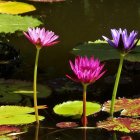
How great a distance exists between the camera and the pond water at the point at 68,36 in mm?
1761

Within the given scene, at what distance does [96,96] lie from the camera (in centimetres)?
217

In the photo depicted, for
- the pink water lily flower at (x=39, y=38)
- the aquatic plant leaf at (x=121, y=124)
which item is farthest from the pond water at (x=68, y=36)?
the pink water lily flower at (x=39, y=38)

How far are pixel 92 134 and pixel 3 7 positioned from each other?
107 inches

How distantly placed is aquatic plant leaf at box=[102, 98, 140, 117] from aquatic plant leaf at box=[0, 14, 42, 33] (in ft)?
4.59

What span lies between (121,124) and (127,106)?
0.19 meters

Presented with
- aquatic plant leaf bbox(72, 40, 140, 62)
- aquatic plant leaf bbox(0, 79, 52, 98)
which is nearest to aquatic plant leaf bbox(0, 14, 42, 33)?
aquatic plant leaf bbox(72, 40, 140, 62)

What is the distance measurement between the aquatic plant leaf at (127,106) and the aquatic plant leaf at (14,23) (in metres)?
1.40

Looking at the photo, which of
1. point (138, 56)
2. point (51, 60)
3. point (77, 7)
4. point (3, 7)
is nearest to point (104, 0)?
point (77, 7)

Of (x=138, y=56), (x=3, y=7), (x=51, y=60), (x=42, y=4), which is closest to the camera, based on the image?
(x=138, y=56)

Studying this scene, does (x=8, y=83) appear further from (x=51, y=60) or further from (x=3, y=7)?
(x=3, y=7)

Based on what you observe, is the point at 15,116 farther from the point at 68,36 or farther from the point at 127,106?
the point at 68,36

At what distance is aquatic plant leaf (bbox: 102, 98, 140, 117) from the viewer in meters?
1.88

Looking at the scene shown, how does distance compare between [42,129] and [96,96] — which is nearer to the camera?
[42,129]

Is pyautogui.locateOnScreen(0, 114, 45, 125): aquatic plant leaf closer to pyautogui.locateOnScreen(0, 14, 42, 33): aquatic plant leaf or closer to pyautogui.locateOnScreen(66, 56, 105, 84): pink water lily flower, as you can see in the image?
pyautogui.locateOnScreen(66, 56, 105, 84): pink water lily flower
